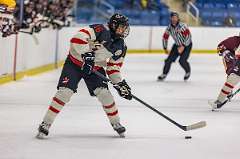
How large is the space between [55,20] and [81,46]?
749 cm

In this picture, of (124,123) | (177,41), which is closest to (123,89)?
(124,123)

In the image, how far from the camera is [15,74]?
9102mm

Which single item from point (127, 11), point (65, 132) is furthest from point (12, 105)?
point (127, 11)

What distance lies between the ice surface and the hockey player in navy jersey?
0.23 meters

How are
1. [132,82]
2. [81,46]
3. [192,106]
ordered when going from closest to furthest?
[81,46], [192,106], [132,82]

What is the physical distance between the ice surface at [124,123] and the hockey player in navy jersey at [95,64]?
0.23 metres

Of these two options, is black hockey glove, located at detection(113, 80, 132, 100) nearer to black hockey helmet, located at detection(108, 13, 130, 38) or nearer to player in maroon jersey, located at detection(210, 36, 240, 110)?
black hockey helmet, located at detection(108, 13, 130, 38)

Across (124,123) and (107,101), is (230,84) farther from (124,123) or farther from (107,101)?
(107,101)

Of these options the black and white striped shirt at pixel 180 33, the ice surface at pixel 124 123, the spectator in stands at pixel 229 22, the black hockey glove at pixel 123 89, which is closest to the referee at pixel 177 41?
the black and white striped shirt at pixel 180 33

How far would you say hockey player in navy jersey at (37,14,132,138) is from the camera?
4.64 meters

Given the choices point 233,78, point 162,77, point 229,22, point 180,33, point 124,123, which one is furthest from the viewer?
point 229,22

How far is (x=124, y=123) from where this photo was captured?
226 inches

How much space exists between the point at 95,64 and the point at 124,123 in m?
0.99

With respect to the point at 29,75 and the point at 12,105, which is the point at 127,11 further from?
the point at 12,105
